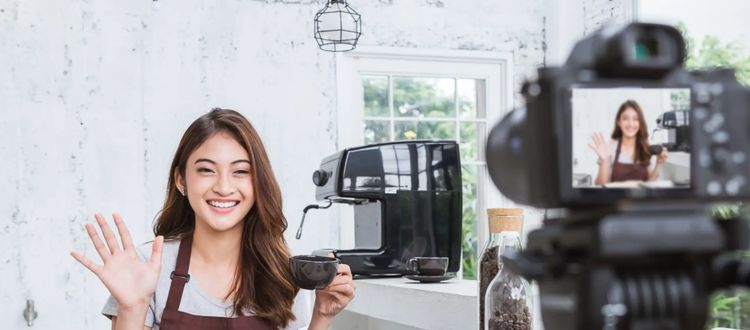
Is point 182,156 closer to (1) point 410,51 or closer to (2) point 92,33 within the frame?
(2) point 92,33

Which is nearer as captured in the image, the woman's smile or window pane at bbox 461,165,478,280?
the woman's smile

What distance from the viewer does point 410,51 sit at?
13.0ft

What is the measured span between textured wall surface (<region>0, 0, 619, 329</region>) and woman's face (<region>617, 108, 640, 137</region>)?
3.29 m

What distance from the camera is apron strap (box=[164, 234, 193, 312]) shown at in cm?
173

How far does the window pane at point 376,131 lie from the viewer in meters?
3.98

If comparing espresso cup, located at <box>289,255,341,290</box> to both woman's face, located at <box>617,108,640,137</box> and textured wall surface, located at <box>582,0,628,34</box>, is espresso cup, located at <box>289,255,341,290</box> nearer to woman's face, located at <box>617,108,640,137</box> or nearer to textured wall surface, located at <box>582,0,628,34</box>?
woman's face, located at <box>617,108,640,137</box>

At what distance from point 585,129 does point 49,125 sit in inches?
134

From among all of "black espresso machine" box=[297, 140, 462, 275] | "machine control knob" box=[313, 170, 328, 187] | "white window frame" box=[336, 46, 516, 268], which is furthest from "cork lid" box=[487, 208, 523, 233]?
"white window frame" box=[336, 46, 516, 268]

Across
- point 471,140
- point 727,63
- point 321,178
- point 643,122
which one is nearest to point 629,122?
point 643,122

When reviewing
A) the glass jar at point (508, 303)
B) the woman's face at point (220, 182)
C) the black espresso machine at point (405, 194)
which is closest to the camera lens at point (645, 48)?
the glass jar at point (508, 303)

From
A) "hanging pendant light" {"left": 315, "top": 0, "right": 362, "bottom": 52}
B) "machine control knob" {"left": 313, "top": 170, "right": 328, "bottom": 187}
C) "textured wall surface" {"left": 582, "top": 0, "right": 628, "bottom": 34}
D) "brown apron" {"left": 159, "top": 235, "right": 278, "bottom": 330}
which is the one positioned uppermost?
"textured wall surface" {"left": 582, "top": 0, "right": 628, "bottom": 34}

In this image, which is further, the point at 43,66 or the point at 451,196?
the point at 43,66

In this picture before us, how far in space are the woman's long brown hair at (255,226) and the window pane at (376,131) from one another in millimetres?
2122

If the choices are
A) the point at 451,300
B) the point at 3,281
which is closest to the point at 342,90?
the point at 3,281
